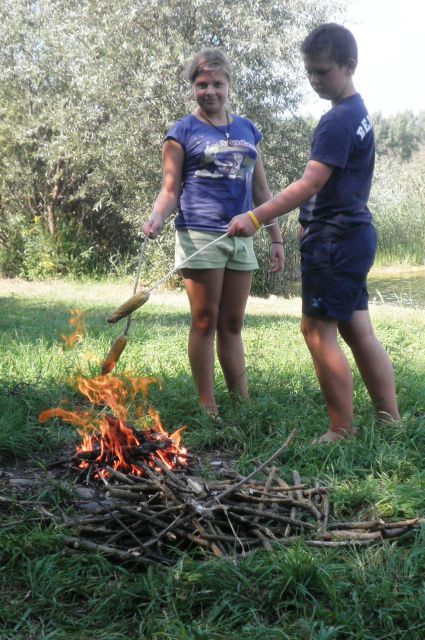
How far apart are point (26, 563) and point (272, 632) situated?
33.6 inches

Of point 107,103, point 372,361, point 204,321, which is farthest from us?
point 107,103

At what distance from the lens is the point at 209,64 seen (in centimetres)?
390

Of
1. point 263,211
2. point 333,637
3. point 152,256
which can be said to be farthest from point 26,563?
point 152,256

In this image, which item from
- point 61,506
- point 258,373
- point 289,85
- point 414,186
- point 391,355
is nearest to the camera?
point 61,506

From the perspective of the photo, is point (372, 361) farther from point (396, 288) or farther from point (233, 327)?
point (396, 288)

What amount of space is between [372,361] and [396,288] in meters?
12.0

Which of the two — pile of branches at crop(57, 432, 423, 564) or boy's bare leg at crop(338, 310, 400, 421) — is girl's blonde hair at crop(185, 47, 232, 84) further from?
pile of branches at crop(57, 432, 423, 564)

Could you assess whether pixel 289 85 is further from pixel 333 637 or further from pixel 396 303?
pixel 333 637

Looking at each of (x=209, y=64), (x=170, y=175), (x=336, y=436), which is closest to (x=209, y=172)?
(x=170, y=175)

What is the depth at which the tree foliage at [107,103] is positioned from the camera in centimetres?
1305

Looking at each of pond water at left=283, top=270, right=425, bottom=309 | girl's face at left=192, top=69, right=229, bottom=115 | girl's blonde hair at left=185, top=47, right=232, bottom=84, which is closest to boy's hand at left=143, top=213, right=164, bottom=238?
girl's face at left=192, top=69, right=229, bottom=115

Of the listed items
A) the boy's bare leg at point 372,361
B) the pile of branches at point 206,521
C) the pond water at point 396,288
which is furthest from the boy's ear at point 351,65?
the pond water at point 396,288

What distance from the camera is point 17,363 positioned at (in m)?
5.00

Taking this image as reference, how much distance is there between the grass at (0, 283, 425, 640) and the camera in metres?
2.09
